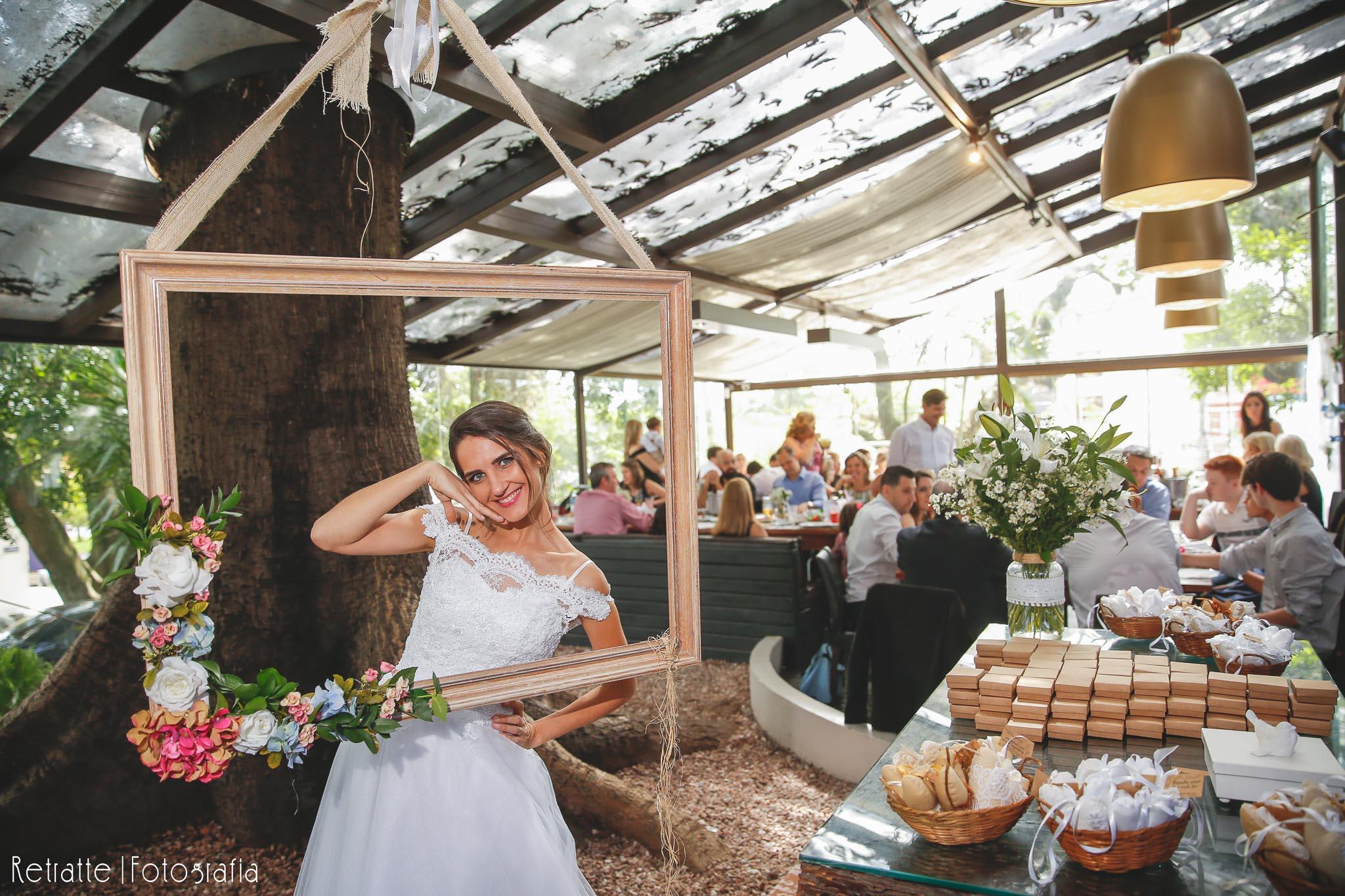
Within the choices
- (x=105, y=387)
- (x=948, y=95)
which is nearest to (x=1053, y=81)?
(x=948, y=95)

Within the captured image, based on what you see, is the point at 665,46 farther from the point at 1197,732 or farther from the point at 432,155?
the point at 1197,732

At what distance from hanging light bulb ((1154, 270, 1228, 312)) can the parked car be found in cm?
492

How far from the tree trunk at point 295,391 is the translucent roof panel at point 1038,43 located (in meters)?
4.10

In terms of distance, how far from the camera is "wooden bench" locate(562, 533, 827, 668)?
5.02 m

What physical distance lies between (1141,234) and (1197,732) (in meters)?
2.19

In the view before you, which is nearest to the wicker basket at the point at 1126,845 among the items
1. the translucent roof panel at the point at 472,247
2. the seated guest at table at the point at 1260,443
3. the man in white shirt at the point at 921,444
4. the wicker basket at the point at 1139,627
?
the wicker basket at the point at 1139,627

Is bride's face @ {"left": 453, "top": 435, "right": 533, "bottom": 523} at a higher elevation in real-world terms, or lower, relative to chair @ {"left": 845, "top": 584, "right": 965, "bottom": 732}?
higher

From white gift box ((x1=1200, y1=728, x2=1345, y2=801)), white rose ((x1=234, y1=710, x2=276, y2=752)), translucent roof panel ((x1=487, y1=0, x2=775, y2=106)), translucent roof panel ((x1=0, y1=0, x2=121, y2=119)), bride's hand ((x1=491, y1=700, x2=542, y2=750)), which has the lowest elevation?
white gift box ((x1=1200, y1=728, x2=1345, y2=801))

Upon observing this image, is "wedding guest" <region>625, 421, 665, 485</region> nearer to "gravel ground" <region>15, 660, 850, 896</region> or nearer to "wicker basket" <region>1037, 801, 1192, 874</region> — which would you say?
"gravel ground" <region>15, 660, 850, 896</region>

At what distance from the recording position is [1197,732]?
1.73 metres

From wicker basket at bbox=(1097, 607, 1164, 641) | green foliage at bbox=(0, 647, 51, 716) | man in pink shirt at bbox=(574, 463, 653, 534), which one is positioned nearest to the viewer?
man in pink shirt at bbox=(574, 463, 653, 534)

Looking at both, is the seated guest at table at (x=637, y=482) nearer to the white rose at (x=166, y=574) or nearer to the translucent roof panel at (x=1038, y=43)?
the white rose at (x=166, y=574)

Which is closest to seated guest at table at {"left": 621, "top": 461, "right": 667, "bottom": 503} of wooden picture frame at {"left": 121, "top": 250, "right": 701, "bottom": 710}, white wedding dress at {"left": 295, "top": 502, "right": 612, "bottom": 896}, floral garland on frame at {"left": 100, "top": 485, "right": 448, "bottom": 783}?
wooden picture frame at {"left": 121, "top": 250, "right": 701, "bottom": 710}

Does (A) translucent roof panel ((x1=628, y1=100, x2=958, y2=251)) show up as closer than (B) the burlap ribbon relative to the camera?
No
